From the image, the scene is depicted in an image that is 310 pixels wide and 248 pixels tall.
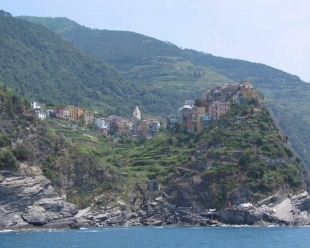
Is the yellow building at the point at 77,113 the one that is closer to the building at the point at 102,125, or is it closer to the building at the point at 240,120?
the building at the point at 102,125

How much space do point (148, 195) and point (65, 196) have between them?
11.6 meters

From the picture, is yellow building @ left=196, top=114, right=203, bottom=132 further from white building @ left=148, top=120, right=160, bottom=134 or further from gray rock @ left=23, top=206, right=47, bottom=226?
gray rock @ left=23, top=206, right=47, bottom=226

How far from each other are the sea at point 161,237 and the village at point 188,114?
96.9ft

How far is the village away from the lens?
432 feet

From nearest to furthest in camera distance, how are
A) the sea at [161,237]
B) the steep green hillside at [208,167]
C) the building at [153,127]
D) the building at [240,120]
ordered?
the sea at [161,237] < the steep green hillside at [208,167] < the building at [240,120] < the building at [153,127]

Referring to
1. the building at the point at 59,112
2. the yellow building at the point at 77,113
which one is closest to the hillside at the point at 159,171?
the building at the point at 59,112

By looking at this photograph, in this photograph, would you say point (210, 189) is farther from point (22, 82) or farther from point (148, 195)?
point (22, 82)

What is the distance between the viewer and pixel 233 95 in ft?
442

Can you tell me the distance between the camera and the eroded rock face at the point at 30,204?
93.6 m

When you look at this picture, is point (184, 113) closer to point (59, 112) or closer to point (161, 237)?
point (59, 112)

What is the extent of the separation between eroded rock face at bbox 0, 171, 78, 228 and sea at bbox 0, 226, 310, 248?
223 centimetres

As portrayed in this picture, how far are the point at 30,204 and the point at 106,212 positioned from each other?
50.4 ft

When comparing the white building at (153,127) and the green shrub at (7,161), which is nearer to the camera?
the green shrub at (7,161)

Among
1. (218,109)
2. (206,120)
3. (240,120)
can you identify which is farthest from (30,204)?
(218,109)
